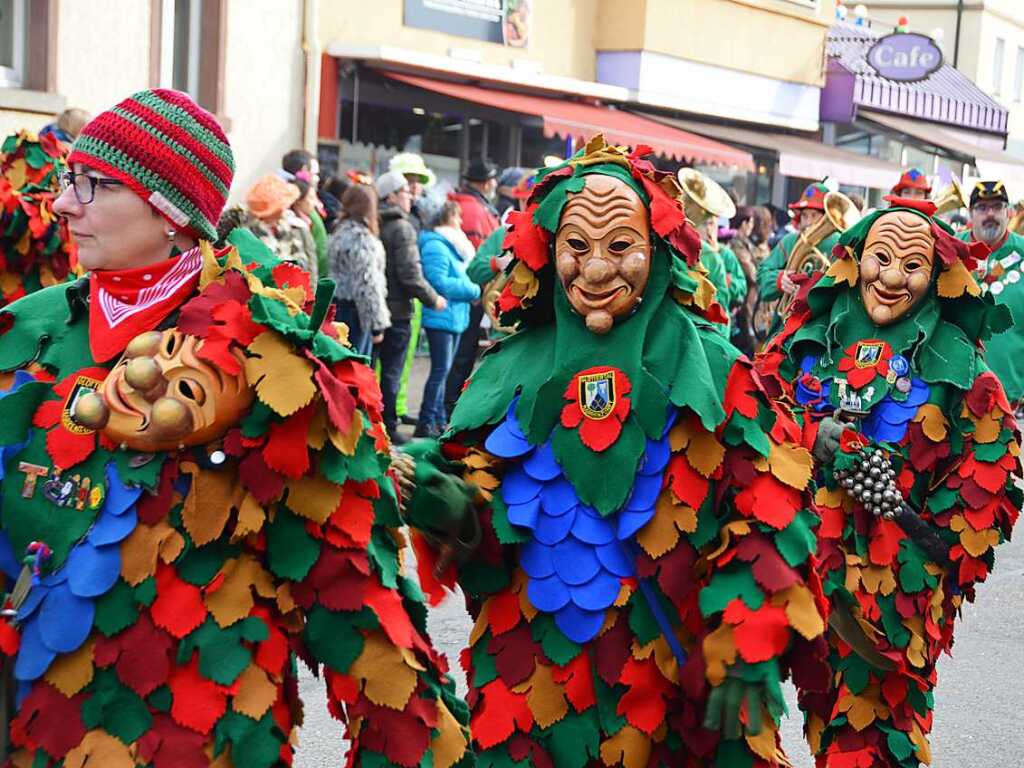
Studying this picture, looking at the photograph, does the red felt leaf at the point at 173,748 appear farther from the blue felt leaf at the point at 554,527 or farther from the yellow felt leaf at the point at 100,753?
the blue felt leaf at the point at 554,527

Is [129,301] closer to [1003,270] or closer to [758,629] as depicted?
[758,629]

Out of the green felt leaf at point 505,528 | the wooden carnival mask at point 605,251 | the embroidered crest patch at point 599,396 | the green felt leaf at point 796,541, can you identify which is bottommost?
the green felt leaf at point 505,528

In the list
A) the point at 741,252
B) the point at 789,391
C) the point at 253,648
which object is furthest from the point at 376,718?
the point at 741,252

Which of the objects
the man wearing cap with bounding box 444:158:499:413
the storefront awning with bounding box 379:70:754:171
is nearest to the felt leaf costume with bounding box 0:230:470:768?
the man wearing cap with bounding box 444:158:499:413

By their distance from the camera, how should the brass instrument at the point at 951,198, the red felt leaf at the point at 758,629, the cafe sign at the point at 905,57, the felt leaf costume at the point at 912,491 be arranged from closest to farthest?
1. the red felt leaf at the point at 758,629
2. the felt leaf costume at the point at 912,491
3. the brass instrument at the point at 951,198
4. the cafe sign at the point at 905,57

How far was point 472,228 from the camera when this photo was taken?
39.3ft

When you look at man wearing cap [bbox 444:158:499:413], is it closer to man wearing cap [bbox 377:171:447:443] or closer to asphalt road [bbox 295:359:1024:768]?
man wearing cap [bbox 377:171:447:443]

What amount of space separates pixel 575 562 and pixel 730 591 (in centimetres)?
35

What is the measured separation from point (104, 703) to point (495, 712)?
3.28 ft

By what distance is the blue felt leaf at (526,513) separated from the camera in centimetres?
348

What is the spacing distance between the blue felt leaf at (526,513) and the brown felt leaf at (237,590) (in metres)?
0.79

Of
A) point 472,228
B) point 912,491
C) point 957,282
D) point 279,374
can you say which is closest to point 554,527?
point 279,374

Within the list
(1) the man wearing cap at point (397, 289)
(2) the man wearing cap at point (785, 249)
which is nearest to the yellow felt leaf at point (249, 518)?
(2) the man wearing cap at point (785, 249)

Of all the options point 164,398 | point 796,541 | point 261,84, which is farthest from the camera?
point 261,84
